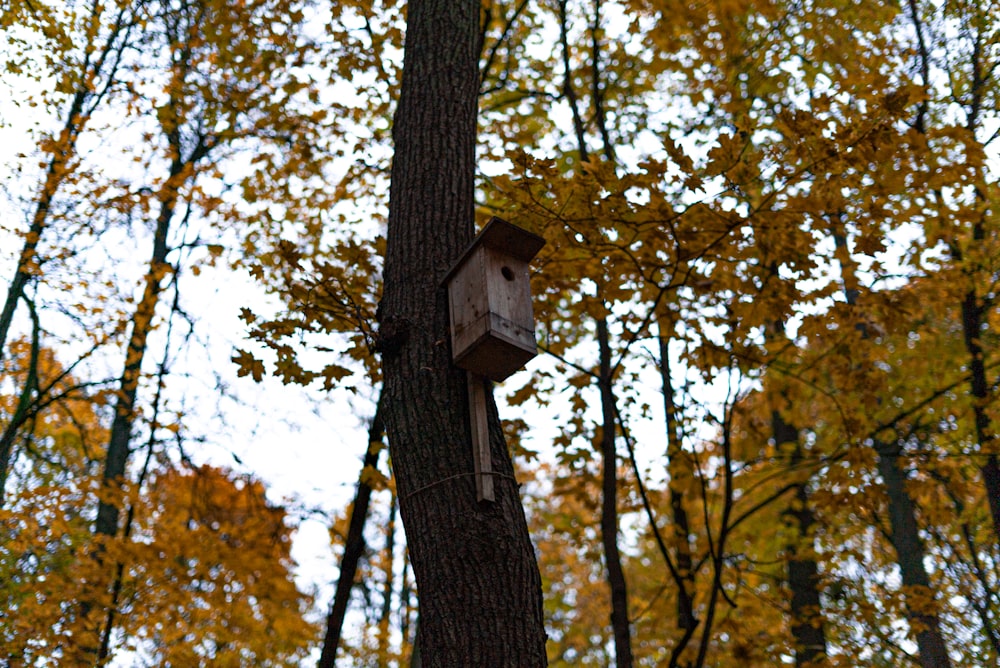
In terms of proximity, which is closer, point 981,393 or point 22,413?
point 981,393

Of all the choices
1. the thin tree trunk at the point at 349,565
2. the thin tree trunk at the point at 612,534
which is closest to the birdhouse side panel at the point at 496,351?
the thin tree trunk at the point at 349,565

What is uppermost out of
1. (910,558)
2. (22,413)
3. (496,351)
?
(22,413)

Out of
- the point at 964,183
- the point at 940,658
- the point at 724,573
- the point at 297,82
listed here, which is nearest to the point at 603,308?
the point at 964,183

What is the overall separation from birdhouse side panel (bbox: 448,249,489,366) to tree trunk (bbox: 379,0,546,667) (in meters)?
0.07

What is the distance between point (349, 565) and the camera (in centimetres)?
457

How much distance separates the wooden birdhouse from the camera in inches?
113

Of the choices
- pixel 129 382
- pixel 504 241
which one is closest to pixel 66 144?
pixel 129 382

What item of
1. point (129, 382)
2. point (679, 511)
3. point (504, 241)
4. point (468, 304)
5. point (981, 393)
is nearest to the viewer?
point (468, 304)

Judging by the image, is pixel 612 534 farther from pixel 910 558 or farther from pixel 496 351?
pixel 910 558

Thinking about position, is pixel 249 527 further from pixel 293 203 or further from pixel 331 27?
pixel 331 27

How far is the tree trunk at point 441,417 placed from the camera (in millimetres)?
2508

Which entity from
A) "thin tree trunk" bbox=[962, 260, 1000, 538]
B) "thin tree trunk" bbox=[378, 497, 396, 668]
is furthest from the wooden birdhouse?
"thin tree trunk" bbox=[378, 497, 396, 668]

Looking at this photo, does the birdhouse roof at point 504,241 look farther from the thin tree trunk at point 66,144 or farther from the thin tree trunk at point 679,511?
the thin tree trunk at point 66,144

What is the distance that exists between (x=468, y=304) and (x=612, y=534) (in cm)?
242
